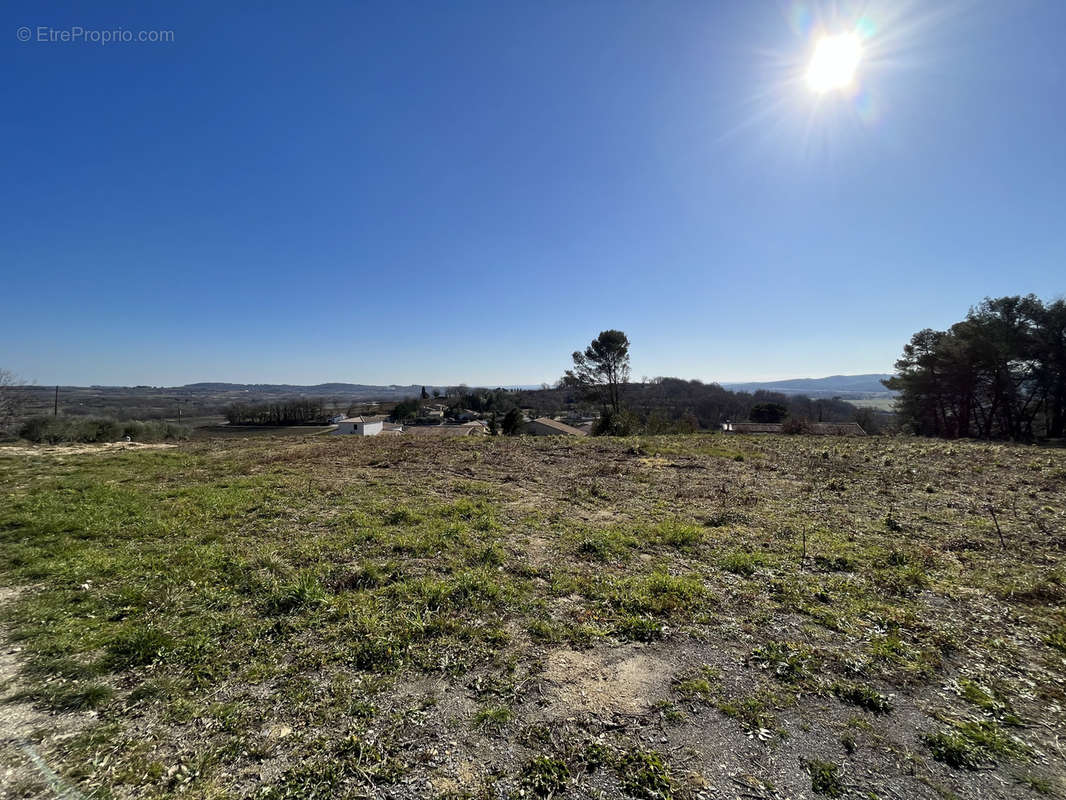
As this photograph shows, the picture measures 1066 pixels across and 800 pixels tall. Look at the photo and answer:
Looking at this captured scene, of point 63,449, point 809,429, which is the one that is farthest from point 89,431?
point 809,429

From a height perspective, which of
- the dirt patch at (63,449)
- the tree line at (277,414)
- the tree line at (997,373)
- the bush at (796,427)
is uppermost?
the tree line at (997,373)

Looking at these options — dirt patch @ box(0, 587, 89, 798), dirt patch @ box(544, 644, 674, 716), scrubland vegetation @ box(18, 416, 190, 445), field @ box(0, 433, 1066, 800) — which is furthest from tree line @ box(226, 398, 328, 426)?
dirt patch @ box(544, 644, 674, 716)

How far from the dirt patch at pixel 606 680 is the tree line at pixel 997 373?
96.6ft

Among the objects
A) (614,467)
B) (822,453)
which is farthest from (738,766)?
(822,453)

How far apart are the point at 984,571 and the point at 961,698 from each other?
3144mm

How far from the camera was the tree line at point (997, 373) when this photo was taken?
2133 cm

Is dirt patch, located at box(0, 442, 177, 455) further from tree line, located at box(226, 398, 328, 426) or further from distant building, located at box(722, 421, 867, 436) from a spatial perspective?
tree line, located at box(226, 398, 328, 426)

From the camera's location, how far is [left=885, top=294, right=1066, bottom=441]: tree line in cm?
2133

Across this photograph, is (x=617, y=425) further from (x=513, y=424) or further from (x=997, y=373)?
(x=997, y=373)

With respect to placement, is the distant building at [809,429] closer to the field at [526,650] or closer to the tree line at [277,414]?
the field at [526,650]

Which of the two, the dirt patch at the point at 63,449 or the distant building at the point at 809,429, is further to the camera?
the distant building at the point at 809,429

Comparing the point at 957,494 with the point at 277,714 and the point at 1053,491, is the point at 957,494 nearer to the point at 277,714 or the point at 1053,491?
the point at 1053,491

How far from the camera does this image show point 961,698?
2.80 metres

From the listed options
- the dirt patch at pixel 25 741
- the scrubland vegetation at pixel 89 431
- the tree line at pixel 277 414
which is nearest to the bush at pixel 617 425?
the dirt patch at pixel 25 741
